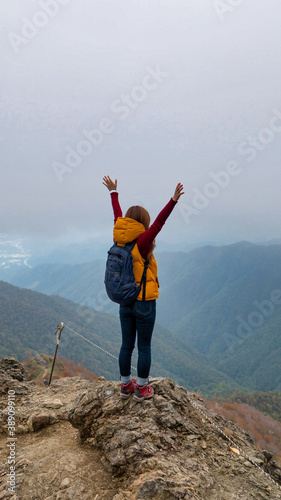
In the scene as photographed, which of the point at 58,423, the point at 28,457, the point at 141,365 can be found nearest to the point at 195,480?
the point at 141,365

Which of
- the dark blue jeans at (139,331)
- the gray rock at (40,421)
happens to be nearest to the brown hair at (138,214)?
the dark blue jeans at (139,331)

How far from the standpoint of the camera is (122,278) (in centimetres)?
442

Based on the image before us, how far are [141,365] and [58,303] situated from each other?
20756 centimetres

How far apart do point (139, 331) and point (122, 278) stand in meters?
1.07

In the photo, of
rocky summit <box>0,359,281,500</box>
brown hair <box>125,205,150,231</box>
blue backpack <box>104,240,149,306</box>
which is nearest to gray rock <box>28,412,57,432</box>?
rocky summit <box>0,359,281,500</box>

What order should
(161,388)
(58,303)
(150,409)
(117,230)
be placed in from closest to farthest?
1. (117,230)
2. (150,409)
3. (161,388)
4. (58,303)

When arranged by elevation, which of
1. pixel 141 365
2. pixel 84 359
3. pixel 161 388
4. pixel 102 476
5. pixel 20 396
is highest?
pixel 141 365

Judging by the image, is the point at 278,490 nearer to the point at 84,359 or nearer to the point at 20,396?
the point at 20,396

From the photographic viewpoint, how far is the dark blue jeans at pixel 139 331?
4598 mm

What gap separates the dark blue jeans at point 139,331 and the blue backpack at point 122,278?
222mm

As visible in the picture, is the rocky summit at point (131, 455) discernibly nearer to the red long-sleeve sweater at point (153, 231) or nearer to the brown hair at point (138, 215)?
the red long-sleeve sweater at point (153, 231)

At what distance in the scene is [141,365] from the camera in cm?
482

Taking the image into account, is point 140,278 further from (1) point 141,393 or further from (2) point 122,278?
(1) point 141,393

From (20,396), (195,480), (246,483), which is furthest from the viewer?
(20,396)
